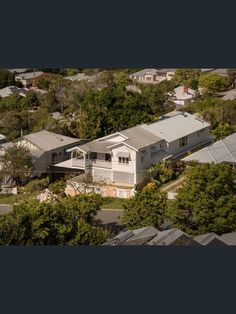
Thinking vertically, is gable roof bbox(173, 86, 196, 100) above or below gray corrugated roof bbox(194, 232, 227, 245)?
above

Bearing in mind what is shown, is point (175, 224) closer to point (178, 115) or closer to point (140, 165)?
point (140, 165)

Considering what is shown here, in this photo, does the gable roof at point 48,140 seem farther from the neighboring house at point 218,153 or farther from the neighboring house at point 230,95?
the neighboring house at point 230,95

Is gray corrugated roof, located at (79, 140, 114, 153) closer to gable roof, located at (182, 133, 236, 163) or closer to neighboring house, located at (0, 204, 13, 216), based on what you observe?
gable roof, located at (182, 133, 236, 163)

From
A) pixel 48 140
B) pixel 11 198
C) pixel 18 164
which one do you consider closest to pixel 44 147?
pixel 48 140

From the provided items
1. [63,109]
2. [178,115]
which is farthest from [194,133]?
[63,109]

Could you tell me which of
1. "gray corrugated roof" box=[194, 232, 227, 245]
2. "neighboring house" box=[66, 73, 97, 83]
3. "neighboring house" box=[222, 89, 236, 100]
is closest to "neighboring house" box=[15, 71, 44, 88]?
"neighboring house" box=[66, 73, 97, 83]

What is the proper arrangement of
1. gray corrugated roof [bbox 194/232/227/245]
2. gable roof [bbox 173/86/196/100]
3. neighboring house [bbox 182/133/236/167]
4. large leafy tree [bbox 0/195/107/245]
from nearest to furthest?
gray corrugated roof [bbox 194/232/227/245] < large leafy tree [bbox 0/195/107/245] < neighboring house [bbox 182/133/236/167] < gable roof [bbox 173/86/196/100]

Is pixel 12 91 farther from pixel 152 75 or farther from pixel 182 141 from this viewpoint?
pixel 182 141
